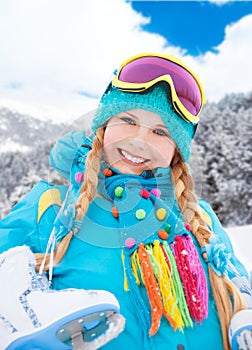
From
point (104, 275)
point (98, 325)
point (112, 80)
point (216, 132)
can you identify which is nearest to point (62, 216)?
point (104, 275)

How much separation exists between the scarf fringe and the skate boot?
191mm

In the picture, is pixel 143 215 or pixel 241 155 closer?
pixel 143 215

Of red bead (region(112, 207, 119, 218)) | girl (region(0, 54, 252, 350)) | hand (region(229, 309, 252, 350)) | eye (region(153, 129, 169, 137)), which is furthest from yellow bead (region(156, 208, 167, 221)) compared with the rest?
hand (region(229, 309, 252, 350))

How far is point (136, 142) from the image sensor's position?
43.5 inches

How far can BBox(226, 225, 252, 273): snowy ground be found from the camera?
2.09 meters

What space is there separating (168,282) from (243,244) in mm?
1551

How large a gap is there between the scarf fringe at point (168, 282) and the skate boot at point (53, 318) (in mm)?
191

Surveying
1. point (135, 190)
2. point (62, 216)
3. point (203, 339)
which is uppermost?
point (135, 190)

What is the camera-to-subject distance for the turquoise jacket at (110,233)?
99cm

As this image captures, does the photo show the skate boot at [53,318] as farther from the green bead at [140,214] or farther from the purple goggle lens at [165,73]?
the purple goggle lens at [165,73]

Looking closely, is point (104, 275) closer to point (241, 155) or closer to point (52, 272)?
point (52, 272)

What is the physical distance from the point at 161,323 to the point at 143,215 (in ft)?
0.95

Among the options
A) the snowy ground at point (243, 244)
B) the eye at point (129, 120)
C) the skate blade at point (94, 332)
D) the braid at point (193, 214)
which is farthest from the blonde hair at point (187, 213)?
the snowy ground at point (243, 244)

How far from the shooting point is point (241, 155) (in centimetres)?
859
